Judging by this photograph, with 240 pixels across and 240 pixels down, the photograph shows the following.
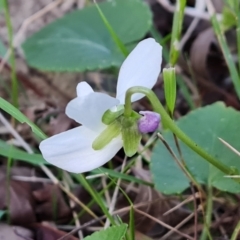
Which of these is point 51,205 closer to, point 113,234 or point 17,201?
point 17,201

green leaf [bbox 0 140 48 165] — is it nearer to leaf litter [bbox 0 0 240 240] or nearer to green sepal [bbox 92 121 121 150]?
leaf litter [bbox 0 0 240 240]

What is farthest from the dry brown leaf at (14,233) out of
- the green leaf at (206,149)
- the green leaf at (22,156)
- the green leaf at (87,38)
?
the green leaf at (87,38)

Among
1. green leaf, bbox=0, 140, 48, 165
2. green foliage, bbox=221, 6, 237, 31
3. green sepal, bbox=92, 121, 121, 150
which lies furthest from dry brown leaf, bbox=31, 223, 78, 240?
green foliage, bbox=221, 6, 237, 31

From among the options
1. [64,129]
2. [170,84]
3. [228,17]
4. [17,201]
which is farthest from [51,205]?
[228,17]

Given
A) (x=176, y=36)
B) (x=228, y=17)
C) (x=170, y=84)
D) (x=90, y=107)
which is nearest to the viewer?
(x=90, y=107)

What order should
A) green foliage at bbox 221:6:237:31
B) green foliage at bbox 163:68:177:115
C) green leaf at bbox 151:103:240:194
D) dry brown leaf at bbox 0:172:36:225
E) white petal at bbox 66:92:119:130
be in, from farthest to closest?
1. green foliage at bbox 221:6:237:31
2. dry brown leaf at bbox 0:172:36:225
3. green leaf at bbox 151:103:240:194
4. green foliage at bbox 163:68:177:115
5. white petal at bbox 66:92:119:130

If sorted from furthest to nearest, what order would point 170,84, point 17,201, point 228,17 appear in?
1. point 228,17
2. point 17,201
3. point 170,84

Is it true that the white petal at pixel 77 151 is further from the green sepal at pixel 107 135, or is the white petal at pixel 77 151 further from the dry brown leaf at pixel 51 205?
the dry brown leaf at pixel 51 205
